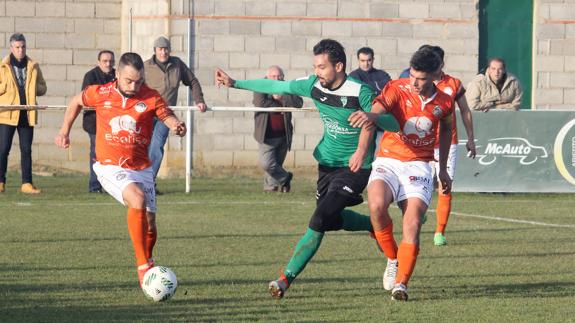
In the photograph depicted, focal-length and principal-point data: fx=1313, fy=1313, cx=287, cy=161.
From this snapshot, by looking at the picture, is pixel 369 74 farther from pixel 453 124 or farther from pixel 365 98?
pixel 365 98

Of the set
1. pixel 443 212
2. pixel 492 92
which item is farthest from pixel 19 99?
pixel 443 212

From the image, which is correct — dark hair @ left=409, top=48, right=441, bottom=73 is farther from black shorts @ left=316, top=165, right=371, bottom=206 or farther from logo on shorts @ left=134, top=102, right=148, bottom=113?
logo on shorts @ left=134, top=102, right=148, bottom=113

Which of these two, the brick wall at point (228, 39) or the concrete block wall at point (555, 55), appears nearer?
the brick wall at point (228, 39)

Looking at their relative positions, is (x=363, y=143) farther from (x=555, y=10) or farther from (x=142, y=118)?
(x=555, y=10)

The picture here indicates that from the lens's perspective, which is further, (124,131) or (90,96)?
(90,96)

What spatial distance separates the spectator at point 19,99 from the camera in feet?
58.5

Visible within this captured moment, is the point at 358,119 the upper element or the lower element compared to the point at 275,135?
upper

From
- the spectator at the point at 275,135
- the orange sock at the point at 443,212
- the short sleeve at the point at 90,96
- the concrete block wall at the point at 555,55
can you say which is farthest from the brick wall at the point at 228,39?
the short sleeve at the point at 90,96

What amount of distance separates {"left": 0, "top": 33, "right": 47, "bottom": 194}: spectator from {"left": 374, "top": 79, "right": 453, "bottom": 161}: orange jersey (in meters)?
9.46

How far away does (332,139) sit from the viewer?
32.1 feet

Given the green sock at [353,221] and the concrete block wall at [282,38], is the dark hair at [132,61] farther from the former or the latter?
the concrete block wall at [282,38]

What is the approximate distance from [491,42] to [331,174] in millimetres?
14369

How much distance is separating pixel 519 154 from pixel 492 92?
1024mm

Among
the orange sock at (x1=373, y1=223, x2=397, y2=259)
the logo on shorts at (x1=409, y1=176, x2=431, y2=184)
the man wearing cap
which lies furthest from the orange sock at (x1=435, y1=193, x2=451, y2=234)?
the man wearing cap
